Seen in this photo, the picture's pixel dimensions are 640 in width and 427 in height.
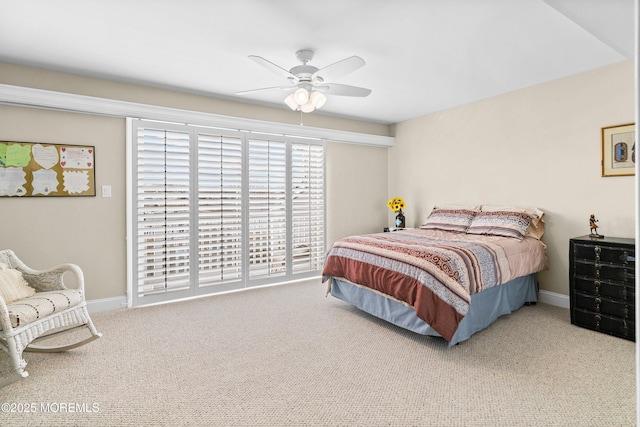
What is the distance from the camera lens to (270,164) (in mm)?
4617

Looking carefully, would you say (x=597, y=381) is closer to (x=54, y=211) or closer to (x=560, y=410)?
(x=560, y=410)

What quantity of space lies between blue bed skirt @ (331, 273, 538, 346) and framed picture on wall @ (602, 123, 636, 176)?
4.34 feet

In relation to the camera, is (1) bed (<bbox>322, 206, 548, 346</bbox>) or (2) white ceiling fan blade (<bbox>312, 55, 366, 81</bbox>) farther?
(1) bed (<bbox>322, 206, 548, 346</bbox>)

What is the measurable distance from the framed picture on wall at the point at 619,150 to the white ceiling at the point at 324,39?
0.66 metres

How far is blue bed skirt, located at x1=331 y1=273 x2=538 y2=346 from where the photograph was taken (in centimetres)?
282

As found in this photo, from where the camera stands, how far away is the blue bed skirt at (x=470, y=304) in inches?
111

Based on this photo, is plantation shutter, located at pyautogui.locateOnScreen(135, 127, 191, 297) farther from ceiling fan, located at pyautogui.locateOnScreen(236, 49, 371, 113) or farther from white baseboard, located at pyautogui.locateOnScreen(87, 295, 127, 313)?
ceiling fan, located at pyautogui.locateOnScreen(236, 49, 371, 113)

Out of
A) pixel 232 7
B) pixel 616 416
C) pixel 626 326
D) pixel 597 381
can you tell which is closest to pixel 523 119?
pixel 626 326

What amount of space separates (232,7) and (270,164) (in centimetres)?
247

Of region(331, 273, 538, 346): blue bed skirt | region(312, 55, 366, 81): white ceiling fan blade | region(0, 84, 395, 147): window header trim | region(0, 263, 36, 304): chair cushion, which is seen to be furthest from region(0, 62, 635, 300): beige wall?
region(312, 55, 366, 81): white ceiling fan blade

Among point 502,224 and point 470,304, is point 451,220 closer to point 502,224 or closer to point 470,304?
point 502,224

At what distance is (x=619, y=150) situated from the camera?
10.7 ft

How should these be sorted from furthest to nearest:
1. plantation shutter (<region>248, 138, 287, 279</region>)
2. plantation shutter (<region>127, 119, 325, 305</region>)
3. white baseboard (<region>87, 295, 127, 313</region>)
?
plantation shutter (<region>248, 138, 287, 279</region>), plantation shutter (<region>127, 119, 325, 305</region>), white baseboard (<region>87, 295, 127, 313</region>)

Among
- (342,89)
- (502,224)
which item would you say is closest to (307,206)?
(342,89)
